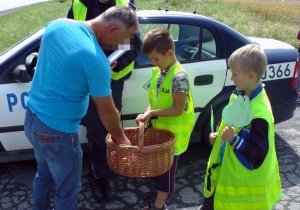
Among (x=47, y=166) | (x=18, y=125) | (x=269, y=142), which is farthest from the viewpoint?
(x=18, y=125)

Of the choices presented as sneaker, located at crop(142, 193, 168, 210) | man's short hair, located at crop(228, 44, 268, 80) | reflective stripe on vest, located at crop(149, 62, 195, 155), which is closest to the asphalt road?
sneaker, located at crop(142, 193, 168, 210)

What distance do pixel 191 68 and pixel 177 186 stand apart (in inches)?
41.5

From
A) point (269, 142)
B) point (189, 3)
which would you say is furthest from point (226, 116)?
point (189, 3)

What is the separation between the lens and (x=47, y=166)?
2.52 metres

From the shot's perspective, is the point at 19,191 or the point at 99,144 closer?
the point at 99,144

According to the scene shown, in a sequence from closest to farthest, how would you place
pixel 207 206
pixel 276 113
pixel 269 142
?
pixel 269 142
pixel 207 206
pixel 276 113

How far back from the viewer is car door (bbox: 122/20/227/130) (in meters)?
3.38

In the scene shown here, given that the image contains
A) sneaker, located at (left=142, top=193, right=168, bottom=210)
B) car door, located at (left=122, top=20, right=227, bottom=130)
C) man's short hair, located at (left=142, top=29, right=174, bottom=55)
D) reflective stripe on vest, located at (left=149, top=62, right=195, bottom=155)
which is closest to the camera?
man's short hair, located at (left=142, top=29, right=174, bottom=55)

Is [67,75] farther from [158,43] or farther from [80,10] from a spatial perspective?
[80,10]

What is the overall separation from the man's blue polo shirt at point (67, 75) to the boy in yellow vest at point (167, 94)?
534 millimetres

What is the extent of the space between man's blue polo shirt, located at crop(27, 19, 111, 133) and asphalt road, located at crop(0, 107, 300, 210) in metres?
1.14

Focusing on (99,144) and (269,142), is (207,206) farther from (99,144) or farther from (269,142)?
(99,144)

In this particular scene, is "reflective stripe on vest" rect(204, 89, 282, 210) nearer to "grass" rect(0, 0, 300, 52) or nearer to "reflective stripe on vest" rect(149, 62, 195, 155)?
"reflective stripe on vest" rect(149, 62, 195, 155)

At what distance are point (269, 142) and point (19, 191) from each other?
2265 millimetres
